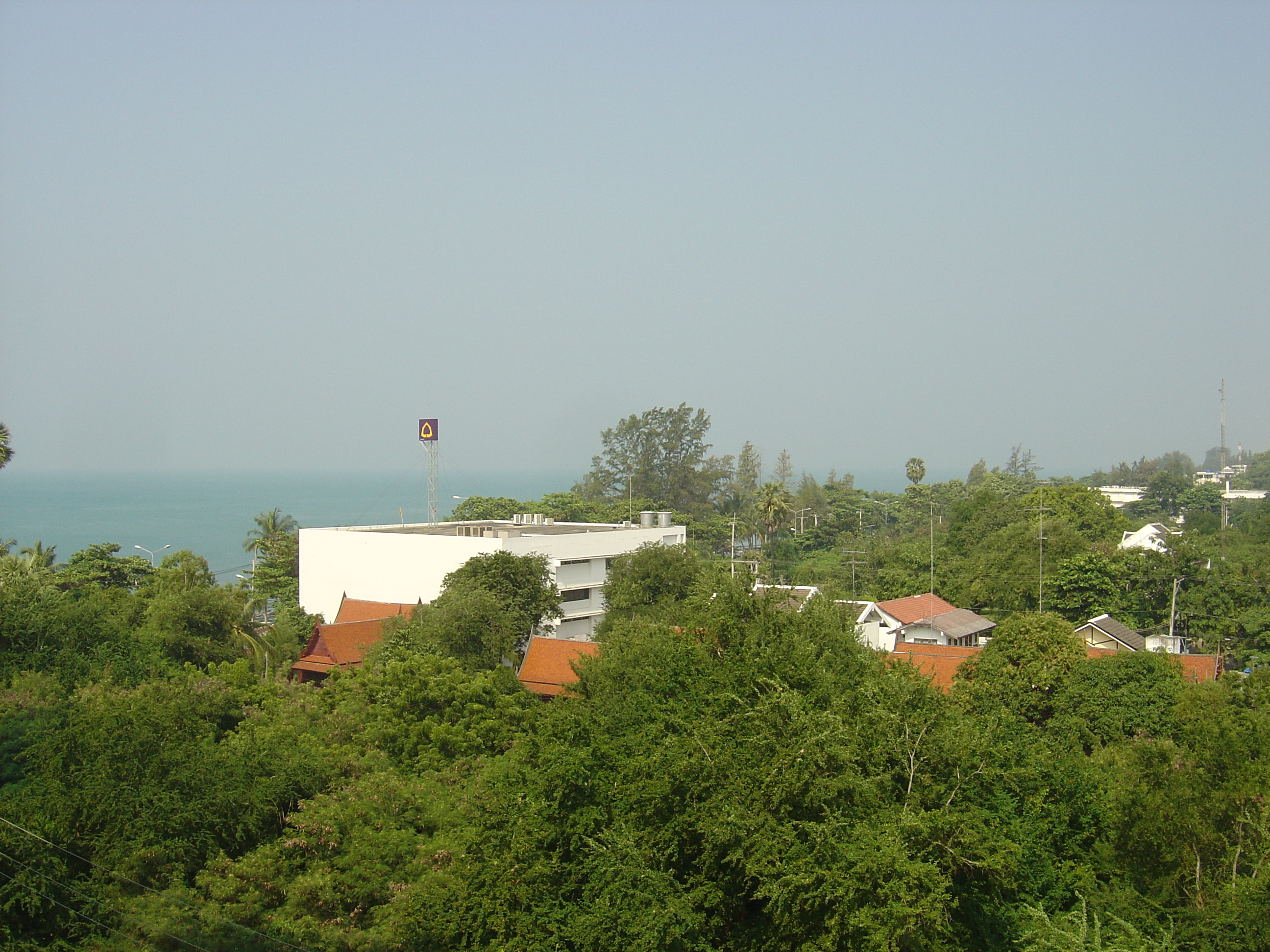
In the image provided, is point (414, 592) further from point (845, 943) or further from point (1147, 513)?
point (1147, 513)

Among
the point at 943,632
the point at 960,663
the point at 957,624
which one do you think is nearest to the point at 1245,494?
the point at 957,624

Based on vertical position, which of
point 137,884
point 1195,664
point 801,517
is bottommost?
point 137,884

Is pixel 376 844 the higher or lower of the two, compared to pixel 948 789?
lower

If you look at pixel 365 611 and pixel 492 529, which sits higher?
pixel 492 529

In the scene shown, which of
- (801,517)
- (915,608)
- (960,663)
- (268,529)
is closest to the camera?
(960,663)

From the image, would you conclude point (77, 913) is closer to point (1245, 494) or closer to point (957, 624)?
point (957, 624)

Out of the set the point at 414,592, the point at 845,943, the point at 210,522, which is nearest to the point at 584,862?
the point at 845,943
